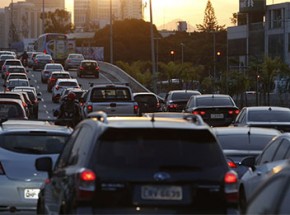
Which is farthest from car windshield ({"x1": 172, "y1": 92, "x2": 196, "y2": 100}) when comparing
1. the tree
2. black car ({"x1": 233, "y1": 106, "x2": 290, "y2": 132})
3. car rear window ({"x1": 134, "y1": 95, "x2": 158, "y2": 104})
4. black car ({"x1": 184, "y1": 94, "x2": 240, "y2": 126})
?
the tree

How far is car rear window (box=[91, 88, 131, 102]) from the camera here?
3212 centimetres

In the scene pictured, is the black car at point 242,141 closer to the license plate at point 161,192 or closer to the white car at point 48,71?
the license plate at point 161,192

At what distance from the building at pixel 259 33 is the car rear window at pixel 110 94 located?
61076mm

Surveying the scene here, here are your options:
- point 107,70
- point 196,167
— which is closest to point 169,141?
point 196,167

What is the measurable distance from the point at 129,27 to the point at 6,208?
473 feet

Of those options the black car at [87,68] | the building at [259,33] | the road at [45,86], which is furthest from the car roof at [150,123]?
the building at [259,33]

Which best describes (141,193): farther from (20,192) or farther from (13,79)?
(13,79)

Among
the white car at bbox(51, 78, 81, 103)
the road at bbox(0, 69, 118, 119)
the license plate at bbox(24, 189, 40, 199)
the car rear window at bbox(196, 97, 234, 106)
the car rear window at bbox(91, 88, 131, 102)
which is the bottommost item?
the road at bbox(0, 69, 118, 119)

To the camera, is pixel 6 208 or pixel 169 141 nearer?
pixel 169 141

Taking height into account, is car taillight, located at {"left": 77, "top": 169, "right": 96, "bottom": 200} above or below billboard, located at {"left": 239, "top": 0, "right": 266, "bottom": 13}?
below

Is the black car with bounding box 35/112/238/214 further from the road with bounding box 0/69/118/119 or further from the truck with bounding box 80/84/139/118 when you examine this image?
the road with bounding box 0/69/118/119

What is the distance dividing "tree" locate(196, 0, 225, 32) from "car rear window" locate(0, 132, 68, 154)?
13339cm

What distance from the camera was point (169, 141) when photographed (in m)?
9.04

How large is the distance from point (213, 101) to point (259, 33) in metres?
70.6
